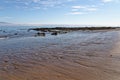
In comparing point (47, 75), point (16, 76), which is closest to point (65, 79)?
point (47, 75)

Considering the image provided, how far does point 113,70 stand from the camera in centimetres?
952

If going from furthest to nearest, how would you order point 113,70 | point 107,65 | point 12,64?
point 12,64 → point 107,65 → point 113,70

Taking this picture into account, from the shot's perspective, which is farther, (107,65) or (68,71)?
(107,65)

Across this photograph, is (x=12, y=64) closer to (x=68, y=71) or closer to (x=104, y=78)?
(x=68, y=71)

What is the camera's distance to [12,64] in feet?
38.4

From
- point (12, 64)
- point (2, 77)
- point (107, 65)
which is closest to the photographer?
point (2, 77)

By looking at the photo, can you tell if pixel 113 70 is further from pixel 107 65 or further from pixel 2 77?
pixel 2 77

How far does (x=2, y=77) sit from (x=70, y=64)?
4117mm

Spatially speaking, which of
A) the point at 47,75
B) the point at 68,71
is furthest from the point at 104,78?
the point at 47,75

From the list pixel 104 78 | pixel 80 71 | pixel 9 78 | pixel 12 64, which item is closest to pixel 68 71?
pixel 80 71

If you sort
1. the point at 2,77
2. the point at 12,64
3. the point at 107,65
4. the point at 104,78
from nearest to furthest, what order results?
the point at 104,78, the point at 2,77, the point at 107,65, the point at 12,64

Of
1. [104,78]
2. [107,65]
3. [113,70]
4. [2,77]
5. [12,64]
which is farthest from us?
[12,64]

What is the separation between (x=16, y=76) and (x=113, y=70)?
479 cm

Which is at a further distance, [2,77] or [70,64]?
[70,64]
